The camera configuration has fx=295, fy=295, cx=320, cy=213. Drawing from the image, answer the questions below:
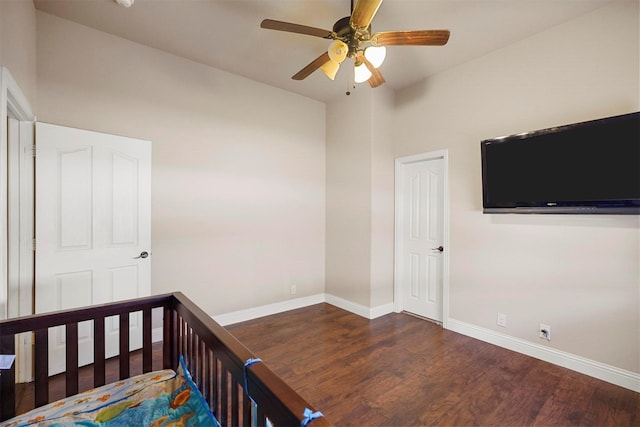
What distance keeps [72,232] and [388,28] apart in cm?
315

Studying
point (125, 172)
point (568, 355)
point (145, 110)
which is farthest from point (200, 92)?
point (568, 355)

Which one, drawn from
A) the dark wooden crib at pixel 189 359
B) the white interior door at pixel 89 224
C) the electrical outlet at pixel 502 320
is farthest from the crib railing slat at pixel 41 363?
the electrical outlet at pixel 502 320

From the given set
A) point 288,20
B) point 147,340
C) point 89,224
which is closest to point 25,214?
point 89,224

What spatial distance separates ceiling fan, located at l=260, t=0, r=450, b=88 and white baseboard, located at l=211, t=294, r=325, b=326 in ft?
9.04

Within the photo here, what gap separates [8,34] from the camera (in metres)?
1.72

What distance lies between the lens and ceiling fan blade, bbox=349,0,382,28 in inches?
66.7

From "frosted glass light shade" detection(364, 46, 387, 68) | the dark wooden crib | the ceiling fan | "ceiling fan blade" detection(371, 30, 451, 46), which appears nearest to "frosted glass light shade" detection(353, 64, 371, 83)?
the ceiling fan

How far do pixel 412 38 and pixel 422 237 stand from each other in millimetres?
2336

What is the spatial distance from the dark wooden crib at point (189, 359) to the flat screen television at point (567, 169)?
8.84 feet

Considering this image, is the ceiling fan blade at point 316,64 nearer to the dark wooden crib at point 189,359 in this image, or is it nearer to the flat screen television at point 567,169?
the flat screen television at point 567,169

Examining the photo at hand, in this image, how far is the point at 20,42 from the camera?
1956 millimetres

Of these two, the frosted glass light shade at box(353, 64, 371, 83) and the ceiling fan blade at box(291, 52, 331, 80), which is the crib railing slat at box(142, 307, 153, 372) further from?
the frosted glass light shade at box(353, 64, 371, 83)

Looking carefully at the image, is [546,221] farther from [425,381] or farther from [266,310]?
[266,310]

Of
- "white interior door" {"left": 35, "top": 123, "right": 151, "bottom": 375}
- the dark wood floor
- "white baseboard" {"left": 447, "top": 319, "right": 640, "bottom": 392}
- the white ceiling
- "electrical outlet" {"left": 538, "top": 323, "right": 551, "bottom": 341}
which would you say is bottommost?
the dark wood floor
